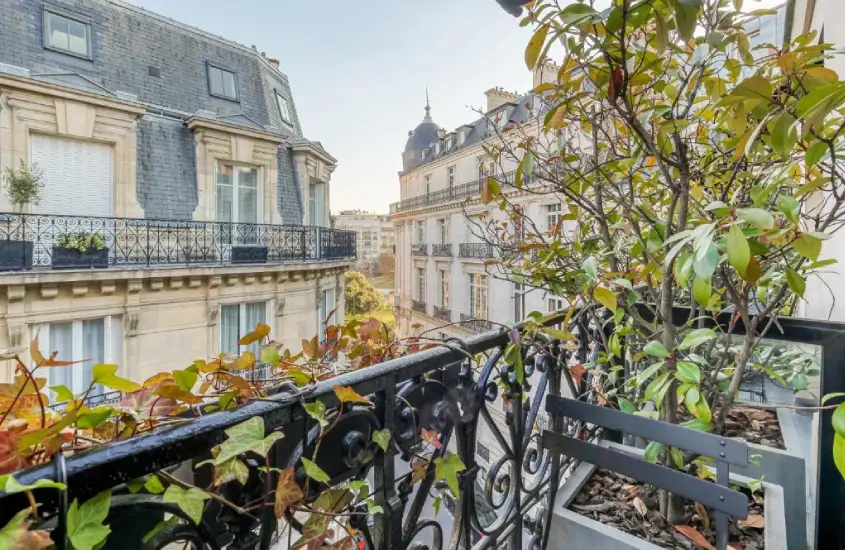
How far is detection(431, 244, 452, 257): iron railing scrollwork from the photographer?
52.3 feet

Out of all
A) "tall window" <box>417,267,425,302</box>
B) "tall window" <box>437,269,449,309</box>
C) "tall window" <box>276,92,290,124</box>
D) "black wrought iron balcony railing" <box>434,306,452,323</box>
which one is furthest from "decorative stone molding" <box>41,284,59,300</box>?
"tall window" <box>417,267,425,302</box>

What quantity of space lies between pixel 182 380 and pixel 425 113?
74.8 ft

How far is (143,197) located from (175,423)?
23.7ft

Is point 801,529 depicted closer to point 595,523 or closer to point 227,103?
point 595,523

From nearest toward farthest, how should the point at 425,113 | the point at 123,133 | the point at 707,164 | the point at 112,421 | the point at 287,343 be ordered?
the point at 112,421, the point at 707,164, the point at 123,133, the point at 287,343, the point at 425,113

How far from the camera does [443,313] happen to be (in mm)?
16266

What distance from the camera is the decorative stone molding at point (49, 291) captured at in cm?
520

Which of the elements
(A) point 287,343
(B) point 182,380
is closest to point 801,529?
(B) point 182,380

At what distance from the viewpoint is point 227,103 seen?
25.6ft

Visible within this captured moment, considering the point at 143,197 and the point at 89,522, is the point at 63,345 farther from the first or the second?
the point at 89,522

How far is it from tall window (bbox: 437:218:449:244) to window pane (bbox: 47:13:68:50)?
11945mm

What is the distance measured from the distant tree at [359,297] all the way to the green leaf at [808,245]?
15.0m

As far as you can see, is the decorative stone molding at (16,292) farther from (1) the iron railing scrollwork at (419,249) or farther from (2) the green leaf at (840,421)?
(1) the iron railing scrollwork at (419,249)

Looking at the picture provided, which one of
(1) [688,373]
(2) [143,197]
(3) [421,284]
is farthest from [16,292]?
(3) [421,284]
